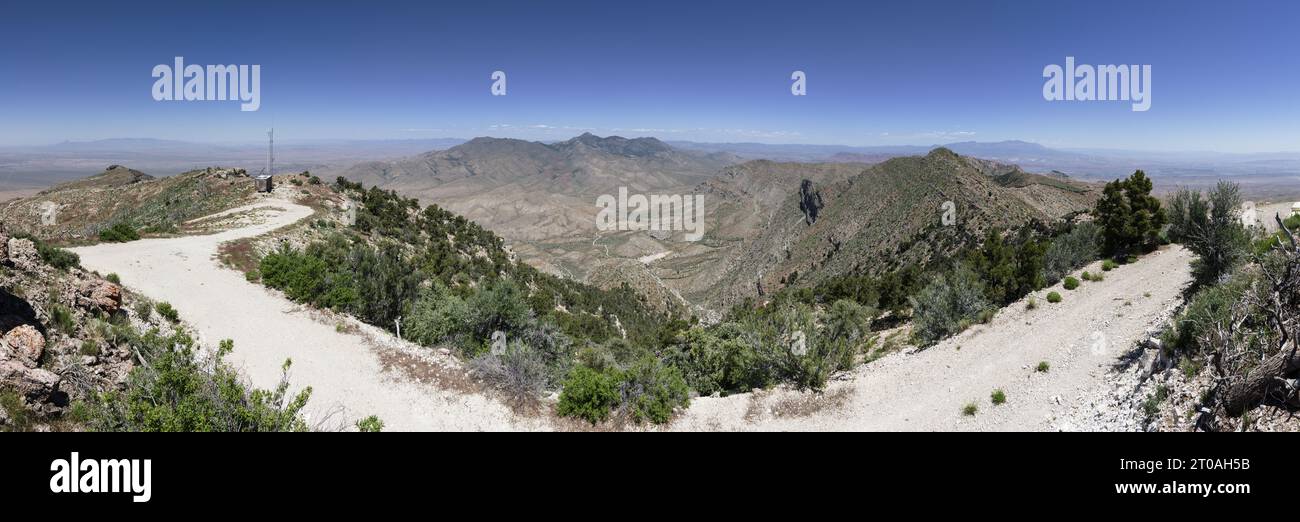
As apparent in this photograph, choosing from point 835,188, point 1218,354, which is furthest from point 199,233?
point 835,188

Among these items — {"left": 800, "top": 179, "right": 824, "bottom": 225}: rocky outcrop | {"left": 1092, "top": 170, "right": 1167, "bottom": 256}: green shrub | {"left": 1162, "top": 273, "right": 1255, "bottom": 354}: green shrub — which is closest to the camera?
{"left": 1162, "top": 273, "right": 1255, "bottom": 354}: green shrub

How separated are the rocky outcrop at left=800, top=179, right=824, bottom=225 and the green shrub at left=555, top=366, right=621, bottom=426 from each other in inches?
4727

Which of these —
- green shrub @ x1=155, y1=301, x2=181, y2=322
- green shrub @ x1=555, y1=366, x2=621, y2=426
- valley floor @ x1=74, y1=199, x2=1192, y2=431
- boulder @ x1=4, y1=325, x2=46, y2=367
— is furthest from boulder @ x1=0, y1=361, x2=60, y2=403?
green shrub @ x1=555, y1=366, x2=621, y2=426

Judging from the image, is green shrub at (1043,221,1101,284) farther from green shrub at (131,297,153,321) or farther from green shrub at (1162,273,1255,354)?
green shrub at (131,297,153,321)

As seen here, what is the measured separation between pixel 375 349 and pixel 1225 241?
2515 cm

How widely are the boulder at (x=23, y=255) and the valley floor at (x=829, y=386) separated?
3.35 metres

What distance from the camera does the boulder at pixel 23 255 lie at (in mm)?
11867

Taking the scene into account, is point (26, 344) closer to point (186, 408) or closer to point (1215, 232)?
point (186, 408)

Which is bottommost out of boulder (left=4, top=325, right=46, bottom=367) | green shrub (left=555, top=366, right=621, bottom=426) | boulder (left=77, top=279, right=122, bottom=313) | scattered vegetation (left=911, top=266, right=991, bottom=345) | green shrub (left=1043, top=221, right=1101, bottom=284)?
green shrub (left=555, top=366, right=621, bottom=426)

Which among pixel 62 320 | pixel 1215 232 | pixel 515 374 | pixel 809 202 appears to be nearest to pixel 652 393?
pixel 515 374

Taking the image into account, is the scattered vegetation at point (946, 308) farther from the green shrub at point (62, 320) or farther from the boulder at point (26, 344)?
the green shrub at point (62, 320)

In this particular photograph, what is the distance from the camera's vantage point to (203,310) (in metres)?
15.8

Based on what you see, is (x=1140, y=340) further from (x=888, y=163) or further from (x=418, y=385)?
(x=888, y=163)

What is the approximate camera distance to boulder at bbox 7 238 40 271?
1187cm
